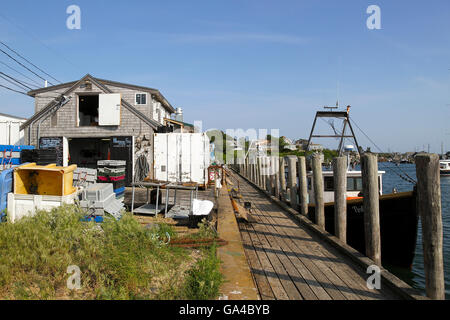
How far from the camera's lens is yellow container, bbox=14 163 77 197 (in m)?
6.92

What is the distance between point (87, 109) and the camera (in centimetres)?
2453

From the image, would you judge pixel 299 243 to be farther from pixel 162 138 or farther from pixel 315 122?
pixel 162 138

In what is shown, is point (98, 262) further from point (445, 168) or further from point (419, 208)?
point (445, 168)

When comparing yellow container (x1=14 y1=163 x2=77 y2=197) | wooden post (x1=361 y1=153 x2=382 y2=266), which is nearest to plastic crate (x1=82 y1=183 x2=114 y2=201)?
yellow container (x1=14 y1=163 x2=77 y2=197)

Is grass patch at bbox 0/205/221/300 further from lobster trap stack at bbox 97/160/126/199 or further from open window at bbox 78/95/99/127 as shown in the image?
open window at bbox 78/95/99/127

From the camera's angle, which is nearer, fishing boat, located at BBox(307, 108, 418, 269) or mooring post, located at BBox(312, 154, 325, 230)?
mooring post, located at BBox(312, 154, 325, 230)

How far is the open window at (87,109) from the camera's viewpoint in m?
21.2

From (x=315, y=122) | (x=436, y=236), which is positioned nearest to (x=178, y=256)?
(x=436, y=236)

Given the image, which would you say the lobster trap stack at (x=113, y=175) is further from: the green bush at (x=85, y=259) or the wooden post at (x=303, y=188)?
the wooden post at (x=303, y=188)

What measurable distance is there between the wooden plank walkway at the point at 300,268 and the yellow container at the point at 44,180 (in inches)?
182

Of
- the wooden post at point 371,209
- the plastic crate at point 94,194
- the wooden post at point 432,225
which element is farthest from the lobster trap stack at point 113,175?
the wooden post at point 432,225

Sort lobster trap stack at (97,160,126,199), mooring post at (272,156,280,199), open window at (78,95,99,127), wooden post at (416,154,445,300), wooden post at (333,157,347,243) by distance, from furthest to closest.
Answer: open window at (78,95,99,127), mooring post at (272,156,280,199), lobster trap stack at (97,160,126,199), wooden post at (333,157,347,243), wooden post at (416,154,445,300)

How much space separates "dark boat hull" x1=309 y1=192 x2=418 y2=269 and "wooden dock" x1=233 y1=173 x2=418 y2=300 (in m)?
3.08
